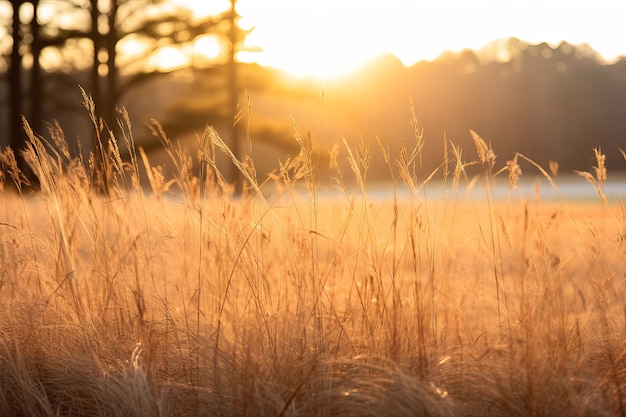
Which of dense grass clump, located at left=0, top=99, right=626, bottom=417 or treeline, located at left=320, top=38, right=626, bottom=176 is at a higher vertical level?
treeline, located at left=320, top=38, right=626, bottom=176

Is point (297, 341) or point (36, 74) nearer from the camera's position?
point (297, 341)

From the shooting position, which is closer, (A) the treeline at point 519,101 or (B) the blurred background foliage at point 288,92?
(B) the blurred background foliage at point 288,92

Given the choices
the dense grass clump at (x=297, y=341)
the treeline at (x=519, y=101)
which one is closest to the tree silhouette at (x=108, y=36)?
the dense grass clump at (x=297, y=341)

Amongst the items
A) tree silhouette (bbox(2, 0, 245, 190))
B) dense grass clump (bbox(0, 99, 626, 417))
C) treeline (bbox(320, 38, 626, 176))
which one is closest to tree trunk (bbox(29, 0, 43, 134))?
tree silhouette (bbox(2, 0, 245, 190))

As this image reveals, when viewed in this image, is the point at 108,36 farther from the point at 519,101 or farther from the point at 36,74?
the point at 519,101

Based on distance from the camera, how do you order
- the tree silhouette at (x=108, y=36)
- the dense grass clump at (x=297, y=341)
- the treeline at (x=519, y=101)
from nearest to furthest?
the dense grass clump at (x=297, y=341) → the tree silhouette at (x=108, y=36) → the treeline at (x=519, y=101)

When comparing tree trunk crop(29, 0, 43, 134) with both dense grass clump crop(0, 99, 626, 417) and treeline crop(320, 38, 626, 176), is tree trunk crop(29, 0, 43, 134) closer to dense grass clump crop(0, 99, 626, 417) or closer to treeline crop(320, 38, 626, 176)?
dense grass clump crop(0, 99, 626, 417)

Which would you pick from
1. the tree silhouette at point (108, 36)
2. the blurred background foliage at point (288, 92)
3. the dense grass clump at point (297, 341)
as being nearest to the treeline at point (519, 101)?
the blurred background foliage at point (288, 92)

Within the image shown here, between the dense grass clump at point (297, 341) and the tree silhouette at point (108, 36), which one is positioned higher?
the tree silhouette at point (108, 36)

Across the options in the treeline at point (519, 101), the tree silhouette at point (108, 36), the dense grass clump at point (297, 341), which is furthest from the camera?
the treeline at point (519, 101)

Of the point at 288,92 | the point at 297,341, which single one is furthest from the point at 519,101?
the point at 297,341

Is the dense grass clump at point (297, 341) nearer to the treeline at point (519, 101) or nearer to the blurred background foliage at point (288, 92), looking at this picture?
the blurred background foliage at point (288, 92)

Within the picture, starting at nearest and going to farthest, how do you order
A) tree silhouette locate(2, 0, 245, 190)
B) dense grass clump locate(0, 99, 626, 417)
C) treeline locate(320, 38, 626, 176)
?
dense grass clump locate(0, 99, 626, 417) < tree silhouette locate(2, 0, 245, 190) < treeline locate(320, 38, 626, 176)

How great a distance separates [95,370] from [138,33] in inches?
410
